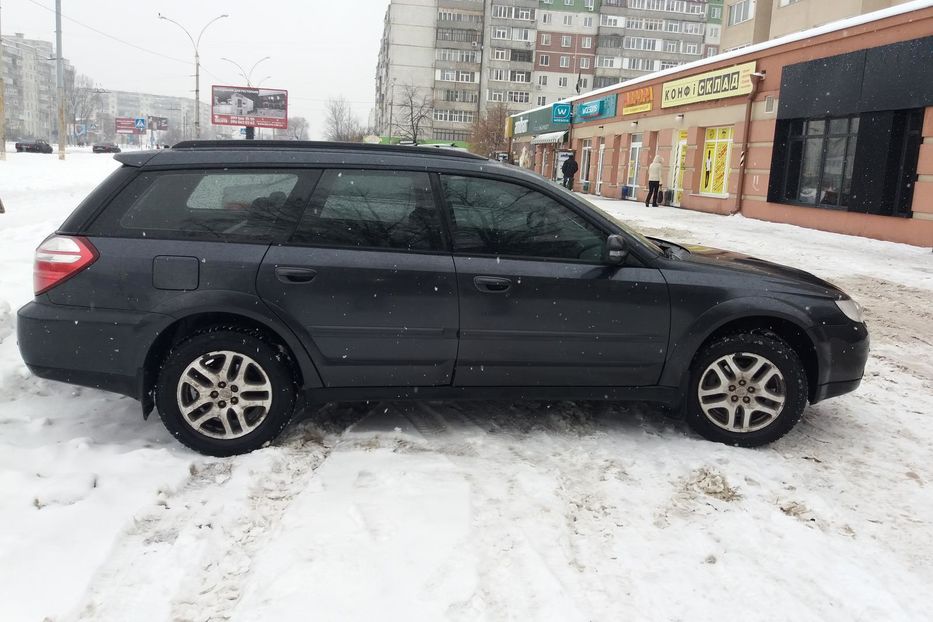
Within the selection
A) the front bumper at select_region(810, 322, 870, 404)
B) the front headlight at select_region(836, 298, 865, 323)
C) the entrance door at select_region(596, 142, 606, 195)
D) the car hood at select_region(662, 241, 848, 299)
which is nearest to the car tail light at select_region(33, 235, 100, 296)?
the car hood at select_region(662, 241, 848, 299)

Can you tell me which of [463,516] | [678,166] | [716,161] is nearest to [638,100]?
[678,166]

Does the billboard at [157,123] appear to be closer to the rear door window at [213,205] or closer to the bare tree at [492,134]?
the bare tree at [492,134]

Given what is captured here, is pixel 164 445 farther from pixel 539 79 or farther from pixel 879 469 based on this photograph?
pixel 539 79

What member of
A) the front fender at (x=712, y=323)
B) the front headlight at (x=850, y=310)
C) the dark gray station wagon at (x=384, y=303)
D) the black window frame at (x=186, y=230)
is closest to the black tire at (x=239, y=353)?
the dark gray station wagon at (x=384, y=303)

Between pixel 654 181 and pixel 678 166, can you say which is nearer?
pixel 654 181

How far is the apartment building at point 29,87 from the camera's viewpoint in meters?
130

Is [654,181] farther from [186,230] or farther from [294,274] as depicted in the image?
[186,230]

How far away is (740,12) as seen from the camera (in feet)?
122

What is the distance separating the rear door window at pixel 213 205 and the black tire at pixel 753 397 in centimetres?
245

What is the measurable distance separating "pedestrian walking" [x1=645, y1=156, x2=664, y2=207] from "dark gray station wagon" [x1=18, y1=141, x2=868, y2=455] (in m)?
21.3

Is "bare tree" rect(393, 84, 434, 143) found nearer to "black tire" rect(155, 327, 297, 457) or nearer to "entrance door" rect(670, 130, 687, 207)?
"entrance door" rect(670, 130, 687, 207)

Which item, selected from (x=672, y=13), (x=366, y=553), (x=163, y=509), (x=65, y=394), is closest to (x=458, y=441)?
(x=366, y=553)

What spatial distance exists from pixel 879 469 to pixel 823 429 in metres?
0.61

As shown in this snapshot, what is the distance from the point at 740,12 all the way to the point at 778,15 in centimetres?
549
